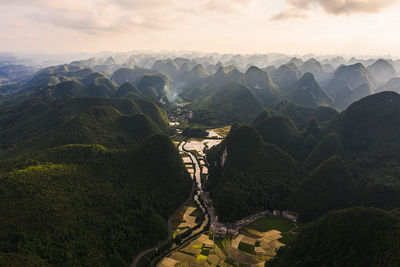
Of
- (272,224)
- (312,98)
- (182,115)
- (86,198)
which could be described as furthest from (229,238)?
(312,98)

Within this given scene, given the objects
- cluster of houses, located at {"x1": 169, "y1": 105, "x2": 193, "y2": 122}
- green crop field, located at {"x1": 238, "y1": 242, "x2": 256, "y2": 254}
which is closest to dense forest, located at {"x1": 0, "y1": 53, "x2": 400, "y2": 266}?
green crop field, located at {"x1": 238, "y1": 242, "x2": 256, "y2": 254}

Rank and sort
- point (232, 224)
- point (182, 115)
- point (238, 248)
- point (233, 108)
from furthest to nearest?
point (182, 115) → point (233, 108) → point (232, 224) → point (238, 248)

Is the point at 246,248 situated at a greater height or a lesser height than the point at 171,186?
lesser

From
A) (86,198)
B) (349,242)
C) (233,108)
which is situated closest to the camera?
(349,242)

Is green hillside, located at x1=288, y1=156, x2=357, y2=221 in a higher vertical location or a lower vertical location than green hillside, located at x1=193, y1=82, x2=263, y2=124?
lower

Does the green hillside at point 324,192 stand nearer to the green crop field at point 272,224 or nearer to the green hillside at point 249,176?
the green crop field at point 272,224

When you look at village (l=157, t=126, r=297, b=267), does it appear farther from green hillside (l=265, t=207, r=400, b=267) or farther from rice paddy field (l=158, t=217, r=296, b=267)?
green hillside (l=265, t=207, r=400, b=267)

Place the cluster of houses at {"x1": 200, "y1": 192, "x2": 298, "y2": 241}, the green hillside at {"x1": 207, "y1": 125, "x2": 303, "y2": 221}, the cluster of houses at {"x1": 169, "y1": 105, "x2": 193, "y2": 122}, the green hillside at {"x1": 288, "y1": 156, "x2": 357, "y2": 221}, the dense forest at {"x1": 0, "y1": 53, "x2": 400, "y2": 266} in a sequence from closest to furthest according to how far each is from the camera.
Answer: the dense forest at {"x1": 0, "y1": 53, "x2": 400, "y2": 266} → the cluster of houses at {"x1": 200, "y1": 192, "x2": 298, "y2": 241} → the green hillside at {"x1": 288, "y1": 156, "x2": 357, "y2": 221} → the green hillside at {"x1": 207, "y1": 125, "x2": 303, "y2": 221} → the cluster of houses at {"x1": 169, "y1": 105, "x2": 193, "y2": 122}

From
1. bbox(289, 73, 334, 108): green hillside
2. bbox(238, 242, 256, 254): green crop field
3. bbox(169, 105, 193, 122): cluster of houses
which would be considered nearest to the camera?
bbox(238, 242, 256, 254): green crop field

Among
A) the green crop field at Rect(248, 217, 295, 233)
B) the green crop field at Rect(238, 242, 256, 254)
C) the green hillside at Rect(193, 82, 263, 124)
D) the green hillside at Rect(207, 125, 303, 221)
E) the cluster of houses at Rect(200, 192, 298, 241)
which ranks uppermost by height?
the green hillside at Rect(193, 82, 263, 124)

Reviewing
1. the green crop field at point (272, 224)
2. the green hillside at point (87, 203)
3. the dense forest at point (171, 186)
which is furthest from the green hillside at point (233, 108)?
the green crop field at point (272, 224)

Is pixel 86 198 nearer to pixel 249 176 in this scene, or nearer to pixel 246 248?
pixel 246 248
